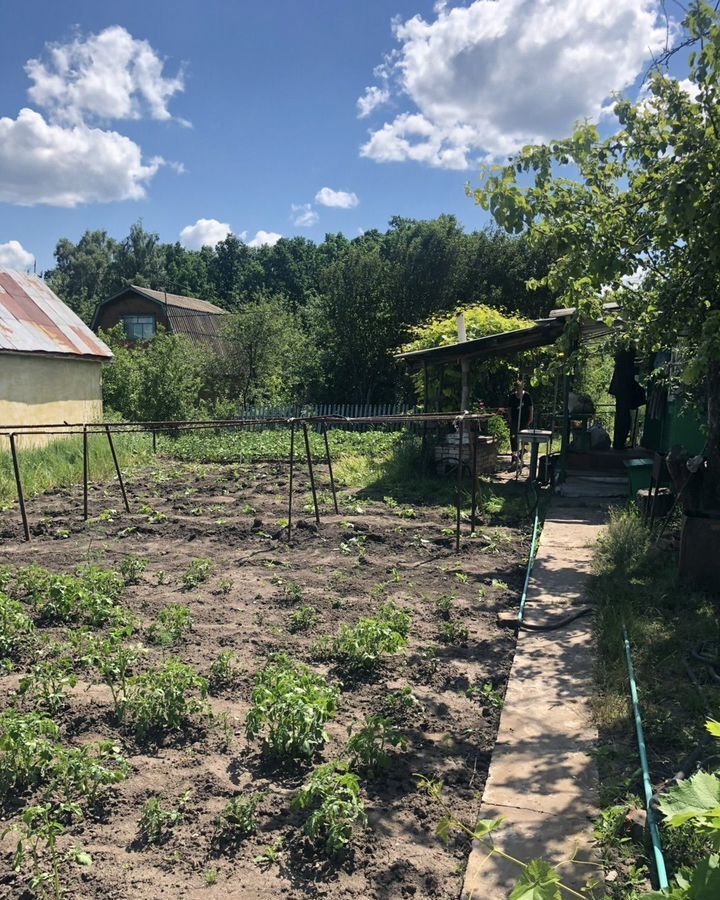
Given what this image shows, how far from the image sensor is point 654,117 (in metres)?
6.08

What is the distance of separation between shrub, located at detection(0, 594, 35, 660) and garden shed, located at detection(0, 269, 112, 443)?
10.1m

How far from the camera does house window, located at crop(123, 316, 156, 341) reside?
129ft

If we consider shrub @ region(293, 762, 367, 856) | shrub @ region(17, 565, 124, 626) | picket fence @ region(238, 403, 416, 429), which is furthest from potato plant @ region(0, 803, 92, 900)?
picket fence @ region(238, 403, 416, 429)

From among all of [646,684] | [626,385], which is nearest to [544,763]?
[646,684]

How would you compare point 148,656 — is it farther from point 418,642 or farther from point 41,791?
point 418,642

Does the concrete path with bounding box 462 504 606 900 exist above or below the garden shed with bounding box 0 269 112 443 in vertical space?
below

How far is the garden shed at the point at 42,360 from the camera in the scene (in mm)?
14938

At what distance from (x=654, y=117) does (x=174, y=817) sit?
21.5 feet

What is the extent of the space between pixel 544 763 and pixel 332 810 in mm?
1276

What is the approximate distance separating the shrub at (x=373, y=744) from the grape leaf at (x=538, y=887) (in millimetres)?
1529

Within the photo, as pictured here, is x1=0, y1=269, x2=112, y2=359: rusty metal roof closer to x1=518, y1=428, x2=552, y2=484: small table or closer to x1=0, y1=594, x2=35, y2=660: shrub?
x1=0, y1=594, x2=35, y2=660: shrub

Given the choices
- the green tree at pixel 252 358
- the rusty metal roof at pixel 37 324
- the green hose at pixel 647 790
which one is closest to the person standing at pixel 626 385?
the green hose at pixel 647 790

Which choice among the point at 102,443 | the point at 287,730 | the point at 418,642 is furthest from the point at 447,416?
the point at 102,443

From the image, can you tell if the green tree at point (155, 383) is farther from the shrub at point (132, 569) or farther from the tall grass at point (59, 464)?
the shrub at point (132, 569)
